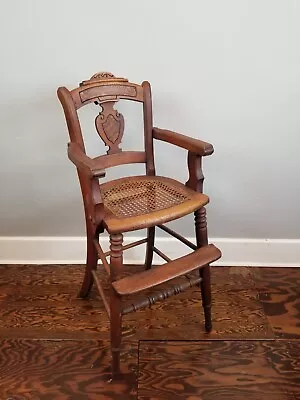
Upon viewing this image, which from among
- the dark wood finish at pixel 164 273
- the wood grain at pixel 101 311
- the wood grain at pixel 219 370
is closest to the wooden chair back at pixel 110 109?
the dark wood finish at pixel 164 273

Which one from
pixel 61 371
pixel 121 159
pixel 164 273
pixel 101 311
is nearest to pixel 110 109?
pixel 121 159

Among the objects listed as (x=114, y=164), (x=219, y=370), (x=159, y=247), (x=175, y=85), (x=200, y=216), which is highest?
(x=175, y=85)

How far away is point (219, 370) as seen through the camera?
1480 millimetres

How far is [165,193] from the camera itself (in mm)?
1547

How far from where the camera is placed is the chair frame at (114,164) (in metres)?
1.33

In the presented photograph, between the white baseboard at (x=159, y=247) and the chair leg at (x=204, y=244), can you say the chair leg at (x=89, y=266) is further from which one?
the chair leg at (x=204, y=244)

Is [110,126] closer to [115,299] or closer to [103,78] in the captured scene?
[103,78]

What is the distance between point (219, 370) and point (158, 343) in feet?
0.75

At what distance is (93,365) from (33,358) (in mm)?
204

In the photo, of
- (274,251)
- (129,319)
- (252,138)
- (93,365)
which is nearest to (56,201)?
(129,319)

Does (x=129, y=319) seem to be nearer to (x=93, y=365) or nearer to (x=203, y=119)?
(x=93, y=365)

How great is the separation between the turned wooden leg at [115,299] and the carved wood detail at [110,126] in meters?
0.42

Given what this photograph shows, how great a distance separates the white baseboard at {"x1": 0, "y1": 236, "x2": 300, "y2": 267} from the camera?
2.01 metres

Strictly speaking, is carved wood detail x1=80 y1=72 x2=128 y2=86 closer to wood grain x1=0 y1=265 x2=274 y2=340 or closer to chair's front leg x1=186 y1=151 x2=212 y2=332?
chair's front leg x1=186 y1=151 x2=212 y2=332
